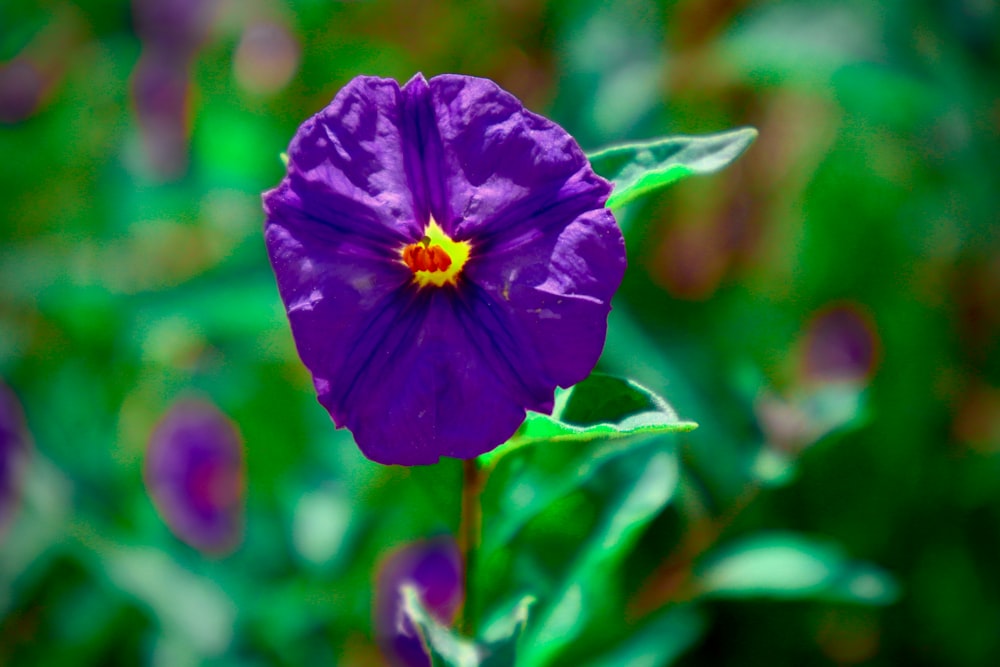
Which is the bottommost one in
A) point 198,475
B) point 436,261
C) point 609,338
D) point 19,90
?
point 198,475

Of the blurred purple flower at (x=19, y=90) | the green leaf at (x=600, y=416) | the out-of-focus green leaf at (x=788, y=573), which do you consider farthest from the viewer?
the blurred purple flower at (x=19, y=90)

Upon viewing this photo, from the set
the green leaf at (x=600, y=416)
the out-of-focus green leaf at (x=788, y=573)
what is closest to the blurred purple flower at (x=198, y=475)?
the out-of-focus green leaf at (x=788, y=573)

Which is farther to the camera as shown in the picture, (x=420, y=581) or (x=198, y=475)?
(x=198, y=475)

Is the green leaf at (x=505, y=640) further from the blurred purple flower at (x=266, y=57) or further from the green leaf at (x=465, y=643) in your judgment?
the blurred purple flower at (x=266, y=57)

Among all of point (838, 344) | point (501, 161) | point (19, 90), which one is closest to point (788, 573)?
point (501, 161)

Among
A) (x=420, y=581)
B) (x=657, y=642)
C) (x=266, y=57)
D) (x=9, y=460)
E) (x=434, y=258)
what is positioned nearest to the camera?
(x=434, y=258)

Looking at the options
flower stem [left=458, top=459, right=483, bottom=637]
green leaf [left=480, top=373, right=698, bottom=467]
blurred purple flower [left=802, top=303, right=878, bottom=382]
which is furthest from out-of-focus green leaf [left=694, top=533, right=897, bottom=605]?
blurred purple flower [left=802, top=303, right=878, bottom=382]

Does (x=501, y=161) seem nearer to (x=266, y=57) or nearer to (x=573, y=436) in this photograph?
(x=573, y=436)
